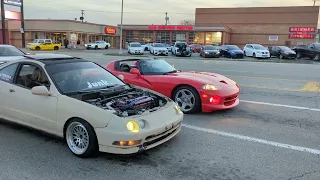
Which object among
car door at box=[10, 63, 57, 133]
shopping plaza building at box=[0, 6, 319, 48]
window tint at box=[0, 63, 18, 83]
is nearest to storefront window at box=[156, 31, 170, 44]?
shopping plaza building at box=[0, 6, 319, 48]

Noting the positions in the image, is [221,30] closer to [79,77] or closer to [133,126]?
[79,77]

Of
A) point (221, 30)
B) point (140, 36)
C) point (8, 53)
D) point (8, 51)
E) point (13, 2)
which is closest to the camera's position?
point (8, 53)

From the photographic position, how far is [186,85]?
6.78 metres

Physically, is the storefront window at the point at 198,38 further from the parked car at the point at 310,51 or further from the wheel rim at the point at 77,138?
the wheel rim at the point at 77,138

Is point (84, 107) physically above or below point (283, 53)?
below

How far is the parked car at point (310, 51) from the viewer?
93.5 ft

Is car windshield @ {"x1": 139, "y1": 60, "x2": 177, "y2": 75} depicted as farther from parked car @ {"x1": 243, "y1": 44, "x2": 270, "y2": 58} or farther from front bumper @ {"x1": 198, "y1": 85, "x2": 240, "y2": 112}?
parked car @ {"x1": 243, "y1": 44, "x2": 270, "y2": 58}

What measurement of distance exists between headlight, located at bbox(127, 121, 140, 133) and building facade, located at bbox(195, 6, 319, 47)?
5949cm

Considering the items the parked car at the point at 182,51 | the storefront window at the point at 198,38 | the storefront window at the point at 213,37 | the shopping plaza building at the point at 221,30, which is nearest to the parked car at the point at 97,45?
the shopping plaza building at the point at 221,30

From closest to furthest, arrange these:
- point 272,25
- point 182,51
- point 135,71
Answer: point 135,71 → point 182,51 → point 272,25

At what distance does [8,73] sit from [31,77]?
642mm

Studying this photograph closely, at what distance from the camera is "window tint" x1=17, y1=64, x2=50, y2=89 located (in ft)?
16.1

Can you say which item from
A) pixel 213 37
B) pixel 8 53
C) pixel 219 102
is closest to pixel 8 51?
pixel 8 53

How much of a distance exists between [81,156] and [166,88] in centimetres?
324
